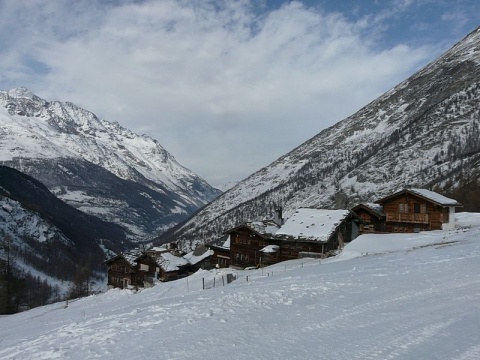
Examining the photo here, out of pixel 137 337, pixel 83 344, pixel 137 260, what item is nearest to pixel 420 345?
pixel 137 337

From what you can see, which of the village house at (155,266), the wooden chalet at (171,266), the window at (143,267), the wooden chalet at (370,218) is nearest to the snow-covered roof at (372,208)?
the wooden chalet at (370,218)

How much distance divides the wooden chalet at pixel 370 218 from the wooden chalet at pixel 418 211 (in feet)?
3.55

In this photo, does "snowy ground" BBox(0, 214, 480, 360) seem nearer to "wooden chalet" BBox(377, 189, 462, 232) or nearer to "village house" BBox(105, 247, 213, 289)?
"wooden chalet" BBox(377, 189, 462, 232)

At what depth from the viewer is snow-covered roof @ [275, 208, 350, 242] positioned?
168ft

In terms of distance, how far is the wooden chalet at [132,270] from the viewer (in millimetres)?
81812

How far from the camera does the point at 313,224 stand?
2103 inches

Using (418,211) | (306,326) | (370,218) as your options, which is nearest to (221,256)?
(370,218)

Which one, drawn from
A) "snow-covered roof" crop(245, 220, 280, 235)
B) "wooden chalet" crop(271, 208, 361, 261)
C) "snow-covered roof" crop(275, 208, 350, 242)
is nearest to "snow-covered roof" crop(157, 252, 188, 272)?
"snow-covered roof" crop(245, 220, 280, 235)

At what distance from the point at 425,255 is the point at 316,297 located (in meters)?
14.4

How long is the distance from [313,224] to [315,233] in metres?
2.14

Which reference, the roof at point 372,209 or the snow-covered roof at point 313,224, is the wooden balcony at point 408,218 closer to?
the roof at point 372,209

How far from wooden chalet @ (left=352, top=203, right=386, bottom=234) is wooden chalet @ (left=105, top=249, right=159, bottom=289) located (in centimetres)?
4308

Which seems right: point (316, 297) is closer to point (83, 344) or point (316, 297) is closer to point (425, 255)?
point (83, 344)

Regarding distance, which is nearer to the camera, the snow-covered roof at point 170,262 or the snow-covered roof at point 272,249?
the snow-covered roof at point 272,249
